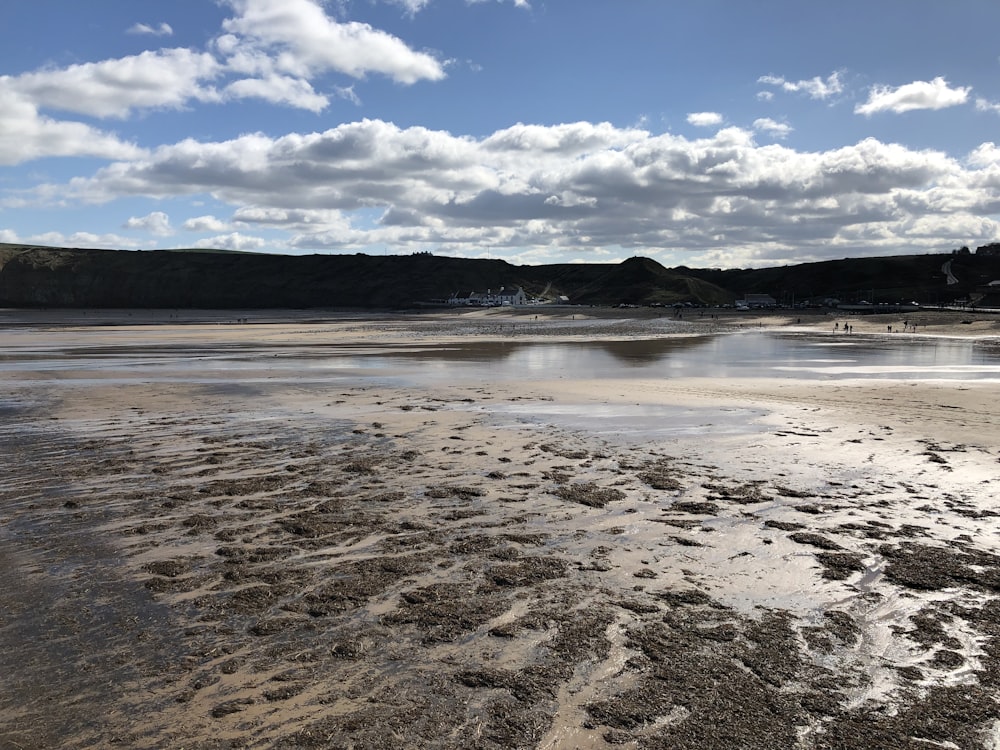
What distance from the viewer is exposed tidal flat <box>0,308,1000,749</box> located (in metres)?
4.64

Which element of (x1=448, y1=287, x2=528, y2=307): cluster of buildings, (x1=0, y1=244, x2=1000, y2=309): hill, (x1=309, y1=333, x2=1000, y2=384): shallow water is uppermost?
(x1=0, y1=244, x2=1000, y2=309): hill

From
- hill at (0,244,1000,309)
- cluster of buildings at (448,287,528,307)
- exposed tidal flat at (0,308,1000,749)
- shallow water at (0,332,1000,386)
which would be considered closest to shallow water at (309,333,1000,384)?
shallow water at (0,332,1000,386)

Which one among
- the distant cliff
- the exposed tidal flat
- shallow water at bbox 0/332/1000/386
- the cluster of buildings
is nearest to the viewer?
the exposed tidal flat

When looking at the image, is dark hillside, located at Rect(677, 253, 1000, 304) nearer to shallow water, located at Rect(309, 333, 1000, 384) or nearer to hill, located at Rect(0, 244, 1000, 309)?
hill, located at Rect(0, 244, 1000, 309)

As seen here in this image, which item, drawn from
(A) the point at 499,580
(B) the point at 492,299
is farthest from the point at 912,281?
(A) the point at 499,580

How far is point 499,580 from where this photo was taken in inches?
270

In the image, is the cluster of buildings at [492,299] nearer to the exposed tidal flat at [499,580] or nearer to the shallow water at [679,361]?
the shallow water at [679,361]

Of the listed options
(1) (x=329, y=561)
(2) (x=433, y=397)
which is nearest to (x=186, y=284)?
(2) (x=433, y=397)

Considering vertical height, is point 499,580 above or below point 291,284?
below

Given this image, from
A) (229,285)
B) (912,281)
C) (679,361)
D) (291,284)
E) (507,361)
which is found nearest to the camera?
(679,361)

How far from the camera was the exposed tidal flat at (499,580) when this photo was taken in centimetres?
A: 464

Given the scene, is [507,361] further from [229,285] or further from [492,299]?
[229,285]

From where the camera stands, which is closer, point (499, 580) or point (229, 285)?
point (499, 580)

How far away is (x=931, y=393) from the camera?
68.1ft
